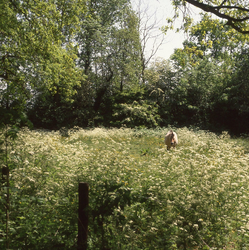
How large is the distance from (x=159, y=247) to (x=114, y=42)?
2323 centimetres

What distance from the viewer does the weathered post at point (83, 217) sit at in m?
3.05

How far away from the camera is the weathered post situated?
120 inches

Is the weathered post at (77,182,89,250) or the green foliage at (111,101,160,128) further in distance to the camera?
the green foliage at (111,101,160,128)

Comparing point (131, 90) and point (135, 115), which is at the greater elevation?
point (131, 90)

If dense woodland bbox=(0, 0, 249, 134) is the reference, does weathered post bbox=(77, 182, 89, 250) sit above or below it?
below

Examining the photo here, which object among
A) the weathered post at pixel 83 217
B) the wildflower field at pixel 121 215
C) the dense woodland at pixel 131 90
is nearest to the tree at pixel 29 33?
the wildflower field at pixel 121 215

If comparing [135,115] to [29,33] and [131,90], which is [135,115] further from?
[29,33]

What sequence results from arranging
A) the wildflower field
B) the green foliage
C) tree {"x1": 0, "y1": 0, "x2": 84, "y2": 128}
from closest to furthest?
the wildflower field < tree {"x1": 0, "y1": 0, "x2": 84, "y2": 128} < the green foliage

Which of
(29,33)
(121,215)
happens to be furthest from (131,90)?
(121,215)

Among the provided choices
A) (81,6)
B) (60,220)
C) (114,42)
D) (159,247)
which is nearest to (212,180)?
(159,247)

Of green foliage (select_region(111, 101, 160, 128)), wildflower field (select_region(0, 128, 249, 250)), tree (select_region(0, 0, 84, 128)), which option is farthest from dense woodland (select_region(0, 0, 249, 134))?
wildflower field (select_region(0, 128, 249, 250))

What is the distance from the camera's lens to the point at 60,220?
3.59 metres

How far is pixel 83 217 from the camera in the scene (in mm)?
3131

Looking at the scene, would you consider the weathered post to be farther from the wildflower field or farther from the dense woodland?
the dense woodland
